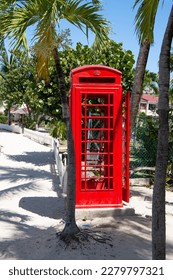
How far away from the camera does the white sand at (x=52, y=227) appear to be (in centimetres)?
532

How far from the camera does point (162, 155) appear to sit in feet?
12.6

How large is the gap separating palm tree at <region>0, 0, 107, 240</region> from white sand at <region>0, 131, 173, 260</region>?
447 millimetres

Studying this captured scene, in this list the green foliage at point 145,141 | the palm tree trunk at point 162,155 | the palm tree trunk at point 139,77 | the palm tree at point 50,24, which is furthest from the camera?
the green foliage at point 145,141

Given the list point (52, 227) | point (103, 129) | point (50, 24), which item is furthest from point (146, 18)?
point (52, 227)

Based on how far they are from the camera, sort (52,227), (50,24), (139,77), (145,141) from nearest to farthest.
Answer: (50,24) < (52,227) < (139,77) < (145,141)

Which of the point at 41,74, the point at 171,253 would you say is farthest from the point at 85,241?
the point at 41,74

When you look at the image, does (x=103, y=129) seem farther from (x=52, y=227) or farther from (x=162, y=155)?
(x=162, y=155)

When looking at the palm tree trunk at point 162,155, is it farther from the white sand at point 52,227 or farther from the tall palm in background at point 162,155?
the white sand at point 52,227

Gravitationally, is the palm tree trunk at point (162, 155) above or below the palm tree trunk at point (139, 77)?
below

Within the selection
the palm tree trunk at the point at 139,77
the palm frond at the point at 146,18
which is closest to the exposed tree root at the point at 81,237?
the palm frond at the point at 146,18

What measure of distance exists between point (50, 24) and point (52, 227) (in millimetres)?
3629

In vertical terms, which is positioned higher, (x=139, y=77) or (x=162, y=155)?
(x=139, y=77)

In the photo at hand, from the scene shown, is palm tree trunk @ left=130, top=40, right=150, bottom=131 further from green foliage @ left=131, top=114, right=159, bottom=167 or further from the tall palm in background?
the tall palm in background

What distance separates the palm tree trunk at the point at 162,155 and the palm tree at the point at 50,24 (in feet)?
5.52
